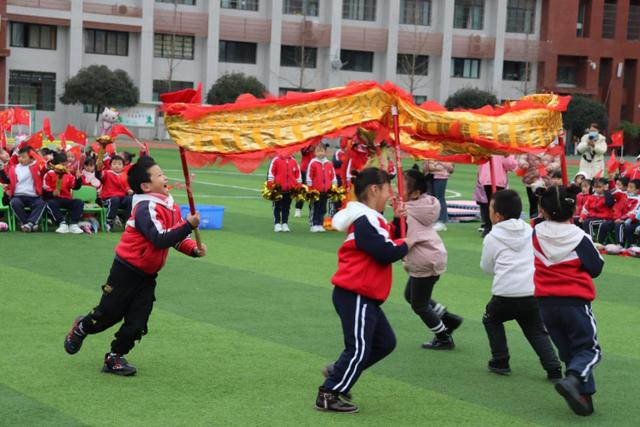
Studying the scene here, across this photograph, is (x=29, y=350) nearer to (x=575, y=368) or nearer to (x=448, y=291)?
(x=575, y=368)

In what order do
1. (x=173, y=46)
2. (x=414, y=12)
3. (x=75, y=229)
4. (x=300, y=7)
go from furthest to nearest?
(x=414, y=12)
(x=300, y=7)
(x=173, y=46)
(x=75, y=229)

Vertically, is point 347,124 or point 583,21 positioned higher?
point 583,21

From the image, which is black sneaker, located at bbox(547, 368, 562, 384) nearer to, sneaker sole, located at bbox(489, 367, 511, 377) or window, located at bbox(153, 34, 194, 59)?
sneaker sole, located at bbox(489, 367, 511, 377)

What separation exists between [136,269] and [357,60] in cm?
6048

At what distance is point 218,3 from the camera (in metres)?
62.9

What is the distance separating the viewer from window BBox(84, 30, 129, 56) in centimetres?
6088

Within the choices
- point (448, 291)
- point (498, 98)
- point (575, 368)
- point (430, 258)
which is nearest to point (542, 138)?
point (430, 258)

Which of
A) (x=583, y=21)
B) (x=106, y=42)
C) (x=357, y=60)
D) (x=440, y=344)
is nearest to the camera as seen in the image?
(x=440, y=344)

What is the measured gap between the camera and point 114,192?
18078 mm

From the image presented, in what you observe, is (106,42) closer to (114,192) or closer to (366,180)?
(114,192)

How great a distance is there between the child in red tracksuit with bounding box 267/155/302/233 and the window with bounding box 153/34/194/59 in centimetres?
4523

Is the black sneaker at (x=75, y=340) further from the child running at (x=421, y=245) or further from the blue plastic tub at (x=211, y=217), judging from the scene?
the blue plastic tub at (x=211, y=217)

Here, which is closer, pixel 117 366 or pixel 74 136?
pixel 117 366

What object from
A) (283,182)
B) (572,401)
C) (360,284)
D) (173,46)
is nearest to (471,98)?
(173,46)
